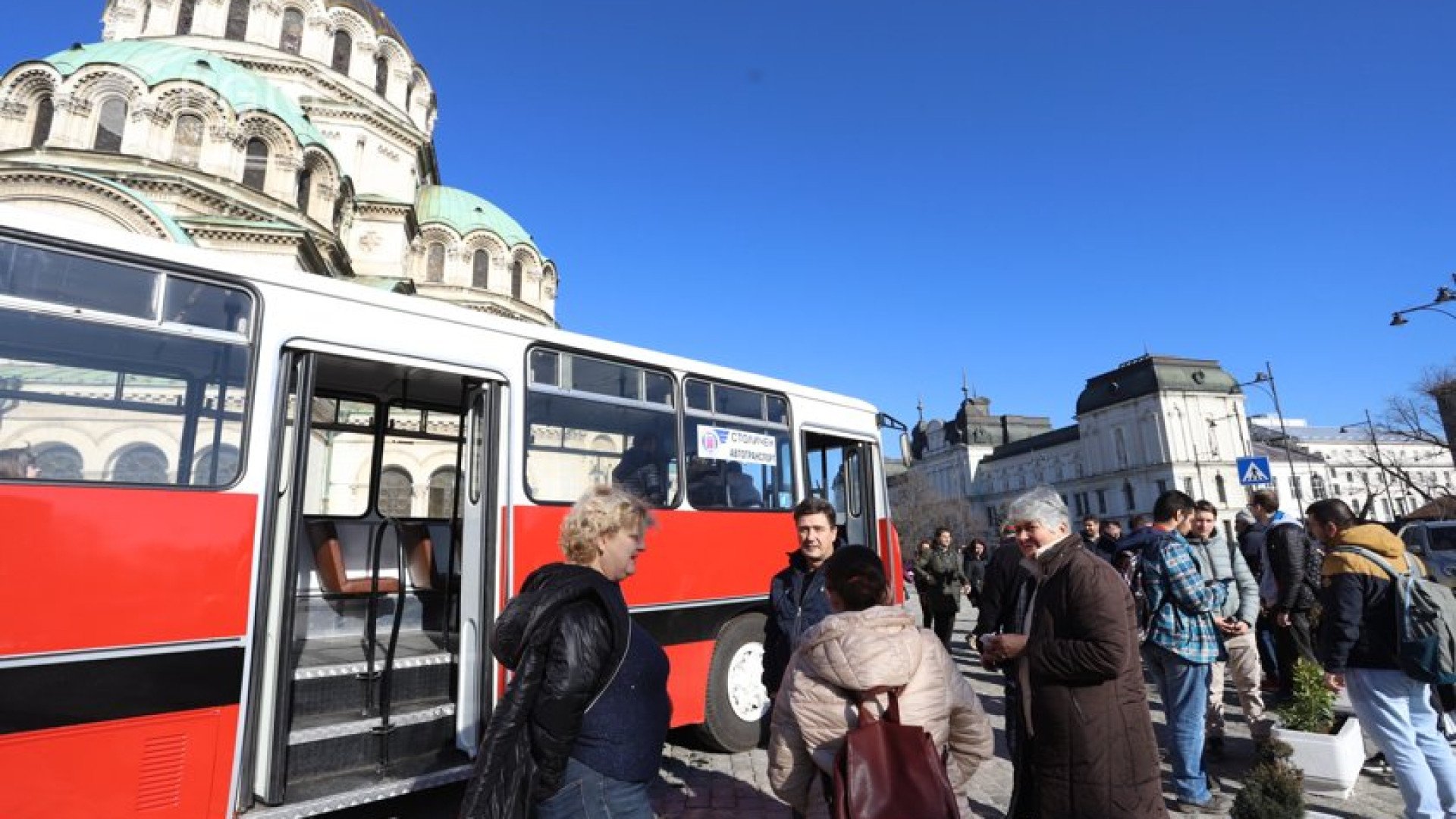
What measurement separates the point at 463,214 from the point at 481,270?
131 inches

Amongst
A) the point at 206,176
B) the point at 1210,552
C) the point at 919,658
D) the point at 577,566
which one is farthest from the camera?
the point at 206,176

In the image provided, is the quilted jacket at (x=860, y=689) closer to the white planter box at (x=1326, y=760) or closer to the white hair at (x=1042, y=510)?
the white hair at (x=1042, y=510)

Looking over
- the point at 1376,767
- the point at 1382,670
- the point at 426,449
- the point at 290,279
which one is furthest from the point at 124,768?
the point at 1376,767

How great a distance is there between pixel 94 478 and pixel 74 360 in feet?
2.25

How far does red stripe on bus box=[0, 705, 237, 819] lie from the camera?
9.96 ft

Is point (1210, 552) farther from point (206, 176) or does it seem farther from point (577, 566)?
point (206, 176)

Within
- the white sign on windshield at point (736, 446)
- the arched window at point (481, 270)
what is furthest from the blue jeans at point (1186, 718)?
the arched window at point (481, 270)

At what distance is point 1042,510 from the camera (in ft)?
11.1

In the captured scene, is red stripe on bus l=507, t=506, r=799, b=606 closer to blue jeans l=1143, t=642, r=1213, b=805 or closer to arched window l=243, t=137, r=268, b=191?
blue jeans l=1143, t=642, r=1213, b=805

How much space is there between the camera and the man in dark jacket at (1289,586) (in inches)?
257

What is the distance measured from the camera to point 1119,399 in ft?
239

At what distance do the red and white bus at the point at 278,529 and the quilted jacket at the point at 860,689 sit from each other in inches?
112

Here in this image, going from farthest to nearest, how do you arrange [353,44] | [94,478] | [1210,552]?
[353,44] → [1210,552] → [94,478]

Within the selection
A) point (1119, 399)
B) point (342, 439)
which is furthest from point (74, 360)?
point (1119, 399)
